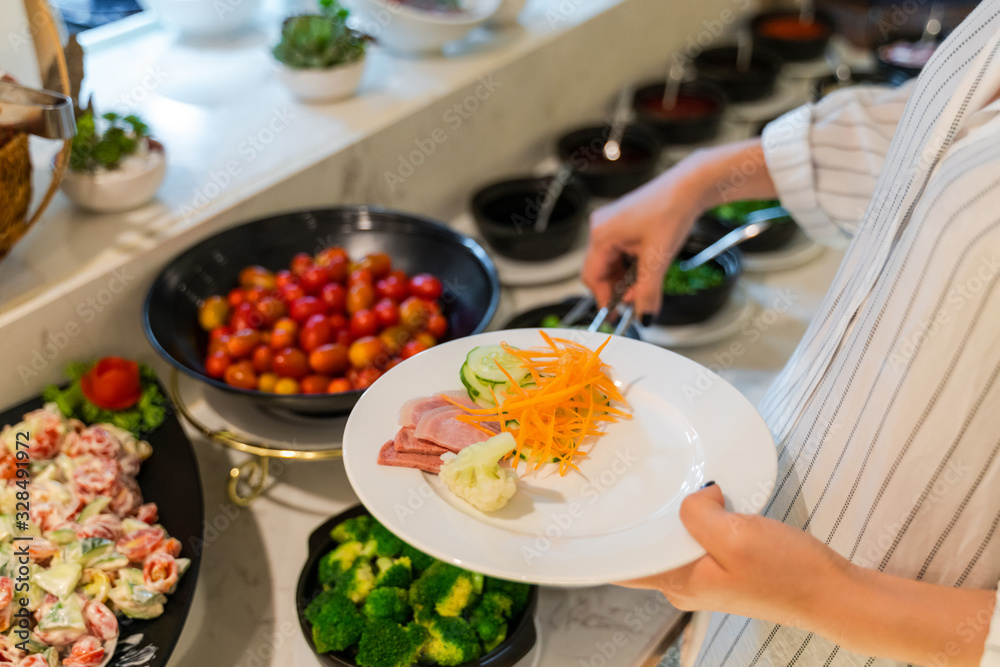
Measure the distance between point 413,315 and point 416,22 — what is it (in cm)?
83

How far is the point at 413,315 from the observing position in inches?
52.4

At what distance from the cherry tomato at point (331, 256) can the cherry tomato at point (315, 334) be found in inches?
5.0

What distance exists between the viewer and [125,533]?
3.17ft

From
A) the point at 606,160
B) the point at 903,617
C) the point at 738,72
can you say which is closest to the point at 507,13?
the point at 606,160

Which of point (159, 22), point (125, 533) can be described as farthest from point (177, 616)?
point (159, 22)

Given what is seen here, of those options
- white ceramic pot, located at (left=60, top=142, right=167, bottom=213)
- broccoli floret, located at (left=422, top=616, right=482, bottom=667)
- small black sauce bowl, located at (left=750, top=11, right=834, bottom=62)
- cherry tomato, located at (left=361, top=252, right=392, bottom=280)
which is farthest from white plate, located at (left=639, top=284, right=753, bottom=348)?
small black sauce bowl, located at (left=750, top=11, right=834, bottom=62)

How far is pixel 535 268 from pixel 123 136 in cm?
84

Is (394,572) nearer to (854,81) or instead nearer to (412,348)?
(412,348)

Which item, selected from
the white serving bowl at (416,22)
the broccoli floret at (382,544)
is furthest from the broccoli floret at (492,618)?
the white serving bowl at (416,22)

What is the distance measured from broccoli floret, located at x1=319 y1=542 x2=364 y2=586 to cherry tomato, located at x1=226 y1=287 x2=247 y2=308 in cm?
52

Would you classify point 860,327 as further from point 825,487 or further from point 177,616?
point 177,616

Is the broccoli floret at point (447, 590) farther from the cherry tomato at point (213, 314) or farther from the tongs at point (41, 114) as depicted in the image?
the tongs at point (41, 114)

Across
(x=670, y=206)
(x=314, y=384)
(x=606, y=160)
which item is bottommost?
(x=314, y=384)

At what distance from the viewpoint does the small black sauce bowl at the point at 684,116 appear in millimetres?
2035
